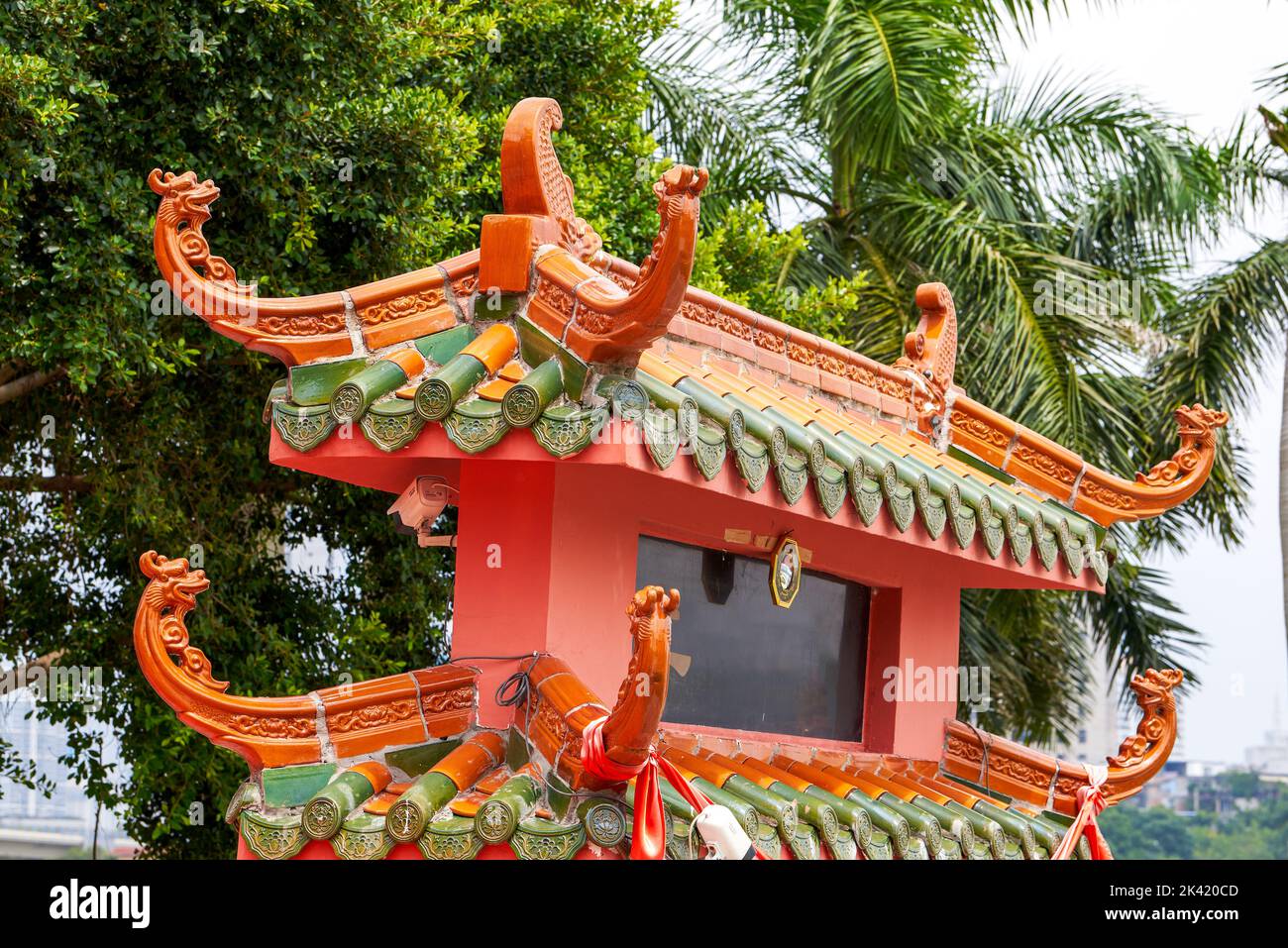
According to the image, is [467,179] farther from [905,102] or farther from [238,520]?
[905,102]

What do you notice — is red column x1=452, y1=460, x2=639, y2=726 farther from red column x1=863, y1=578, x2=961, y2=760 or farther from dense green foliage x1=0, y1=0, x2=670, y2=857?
dense green foliage x1=0, y1=0, x2=670, y2=857

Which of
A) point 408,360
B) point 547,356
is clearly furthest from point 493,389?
point 408,360

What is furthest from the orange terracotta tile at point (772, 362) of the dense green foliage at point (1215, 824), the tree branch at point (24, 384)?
the dense green foliage at point (1215, 824)

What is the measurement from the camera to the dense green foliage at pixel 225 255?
7242 millimetres

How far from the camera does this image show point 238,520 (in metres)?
9.30

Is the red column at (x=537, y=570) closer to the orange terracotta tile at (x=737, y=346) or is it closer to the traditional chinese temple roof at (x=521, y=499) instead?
the traditional chinese temple roof at (x=521, y=499)

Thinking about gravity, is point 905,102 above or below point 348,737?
above

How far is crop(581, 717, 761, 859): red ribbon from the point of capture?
360cm

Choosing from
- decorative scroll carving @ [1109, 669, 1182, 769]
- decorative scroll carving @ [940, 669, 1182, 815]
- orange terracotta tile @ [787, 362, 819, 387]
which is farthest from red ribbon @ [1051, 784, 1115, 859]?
orange terracotta tile @ [787, 362, 819, 387]

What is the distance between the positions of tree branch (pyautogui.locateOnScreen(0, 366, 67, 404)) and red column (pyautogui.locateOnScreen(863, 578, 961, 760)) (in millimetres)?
4849

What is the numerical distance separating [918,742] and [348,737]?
258cm

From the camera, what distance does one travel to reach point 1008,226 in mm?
12641

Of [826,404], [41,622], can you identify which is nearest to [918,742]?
[826,404]

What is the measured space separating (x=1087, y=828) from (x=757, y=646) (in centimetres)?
157
